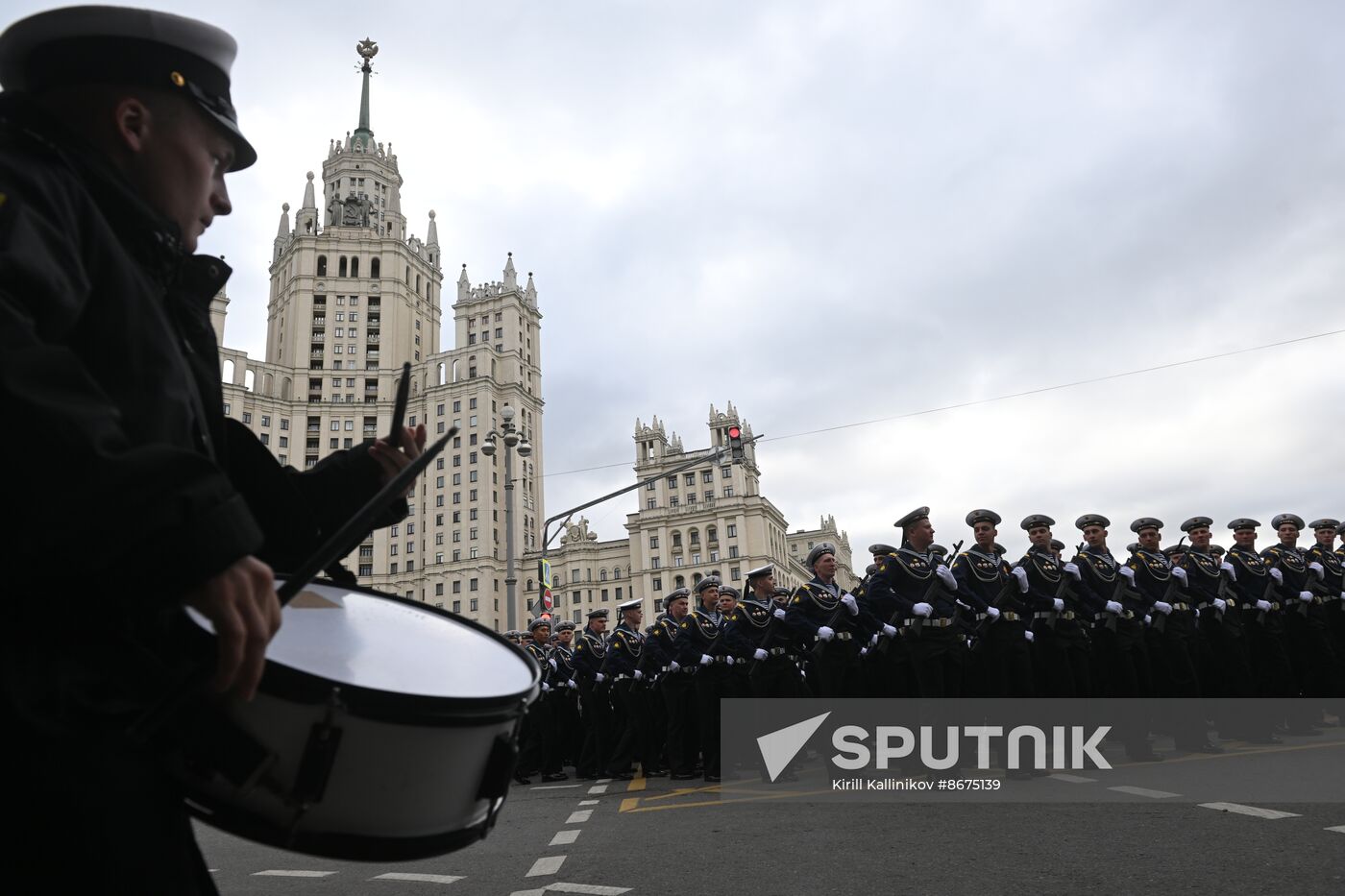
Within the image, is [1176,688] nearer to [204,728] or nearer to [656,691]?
[656,691]

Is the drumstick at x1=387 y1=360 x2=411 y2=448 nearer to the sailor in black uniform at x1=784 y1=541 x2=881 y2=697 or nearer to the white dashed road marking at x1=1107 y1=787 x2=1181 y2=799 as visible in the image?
the white dashed road marking at x1=1107 y1=787 x2=1181 y2=799

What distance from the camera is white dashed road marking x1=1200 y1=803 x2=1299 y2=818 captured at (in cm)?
504

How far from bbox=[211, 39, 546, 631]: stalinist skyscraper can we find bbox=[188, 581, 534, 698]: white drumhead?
98.4 metres

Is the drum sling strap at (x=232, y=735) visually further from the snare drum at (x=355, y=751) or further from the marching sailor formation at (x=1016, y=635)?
the marching sailor formation at (x=1016, y=635)

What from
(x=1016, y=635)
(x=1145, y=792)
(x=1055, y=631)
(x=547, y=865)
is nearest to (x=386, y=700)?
(x=547, y=865)

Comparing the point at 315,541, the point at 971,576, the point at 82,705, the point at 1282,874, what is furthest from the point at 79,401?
the point at 971,576

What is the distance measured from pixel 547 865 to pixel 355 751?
4013 mm

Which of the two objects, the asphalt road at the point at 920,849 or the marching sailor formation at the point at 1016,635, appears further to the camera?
the marching sailor formation at the point at 1016,635

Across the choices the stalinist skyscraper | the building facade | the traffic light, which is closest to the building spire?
the stalinist skyscraper

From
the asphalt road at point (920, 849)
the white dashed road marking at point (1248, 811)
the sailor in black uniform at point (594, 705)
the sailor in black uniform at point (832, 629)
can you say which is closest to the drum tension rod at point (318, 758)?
the asphalt road at point (920, 849)

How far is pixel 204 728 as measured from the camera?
1405 millimetres

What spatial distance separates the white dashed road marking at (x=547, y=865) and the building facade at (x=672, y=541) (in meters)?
95.5

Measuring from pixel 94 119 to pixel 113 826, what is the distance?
1.20 meters

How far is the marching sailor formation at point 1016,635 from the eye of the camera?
30.0 feet
